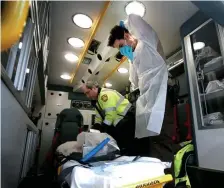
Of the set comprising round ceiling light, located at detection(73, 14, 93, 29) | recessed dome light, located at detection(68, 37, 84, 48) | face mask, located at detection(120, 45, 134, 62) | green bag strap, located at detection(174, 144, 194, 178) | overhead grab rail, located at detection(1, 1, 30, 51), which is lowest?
green bag strap, located at detection(174, 144, 194, 178)

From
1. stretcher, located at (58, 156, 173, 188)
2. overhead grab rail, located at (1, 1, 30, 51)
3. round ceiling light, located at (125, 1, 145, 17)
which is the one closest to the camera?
overhead grab rail, located at (1, 1, 30, 51)

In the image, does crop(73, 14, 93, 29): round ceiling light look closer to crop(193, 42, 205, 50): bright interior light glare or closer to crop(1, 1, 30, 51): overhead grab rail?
crop(193, 42, 205, 50): bright interior light glare

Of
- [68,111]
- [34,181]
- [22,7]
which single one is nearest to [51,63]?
[68,111]

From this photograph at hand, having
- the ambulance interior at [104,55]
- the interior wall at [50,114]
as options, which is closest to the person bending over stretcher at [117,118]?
the ambulance interior at [104,55]

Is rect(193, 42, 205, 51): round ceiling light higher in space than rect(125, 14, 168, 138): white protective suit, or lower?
higher

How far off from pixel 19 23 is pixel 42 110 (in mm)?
3887

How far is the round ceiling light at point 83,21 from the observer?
1951mm

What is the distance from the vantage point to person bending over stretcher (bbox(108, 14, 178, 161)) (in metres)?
1.64

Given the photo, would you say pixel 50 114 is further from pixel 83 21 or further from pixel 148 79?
pixel 148 79

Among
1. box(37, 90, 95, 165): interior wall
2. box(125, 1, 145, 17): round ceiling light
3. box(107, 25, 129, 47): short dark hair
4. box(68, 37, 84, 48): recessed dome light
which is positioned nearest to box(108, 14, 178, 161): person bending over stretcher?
box(107, 25, 129, 47): short dark hair

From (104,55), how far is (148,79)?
3.17ft

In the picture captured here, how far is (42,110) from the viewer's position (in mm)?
3992

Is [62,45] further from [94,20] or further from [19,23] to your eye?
[19,23]

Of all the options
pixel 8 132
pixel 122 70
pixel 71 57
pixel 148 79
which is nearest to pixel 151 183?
pixel 8 132
